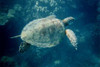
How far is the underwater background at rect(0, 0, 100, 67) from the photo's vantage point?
7.59m

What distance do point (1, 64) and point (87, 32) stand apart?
25.5 feet

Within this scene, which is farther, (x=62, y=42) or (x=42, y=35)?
(x=62, y=42)

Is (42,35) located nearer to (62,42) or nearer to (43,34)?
(43,34)

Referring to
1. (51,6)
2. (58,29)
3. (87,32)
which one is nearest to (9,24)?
(51,6)

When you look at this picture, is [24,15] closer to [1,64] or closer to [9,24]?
[9,24]

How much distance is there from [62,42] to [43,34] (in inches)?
224

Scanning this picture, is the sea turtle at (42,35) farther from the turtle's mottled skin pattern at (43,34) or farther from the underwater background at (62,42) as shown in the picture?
the underwater background at (62,42)

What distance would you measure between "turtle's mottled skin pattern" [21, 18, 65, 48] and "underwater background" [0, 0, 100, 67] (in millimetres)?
3613

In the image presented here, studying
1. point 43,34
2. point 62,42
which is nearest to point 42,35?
point 43,34

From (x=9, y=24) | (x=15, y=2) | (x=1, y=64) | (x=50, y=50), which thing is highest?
(x=15, y=2)

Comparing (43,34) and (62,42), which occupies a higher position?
(43,34)

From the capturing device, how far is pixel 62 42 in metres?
9.61

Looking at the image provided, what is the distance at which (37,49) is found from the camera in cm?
834

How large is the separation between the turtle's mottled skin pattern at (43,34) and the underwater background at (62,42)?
3613 mm
